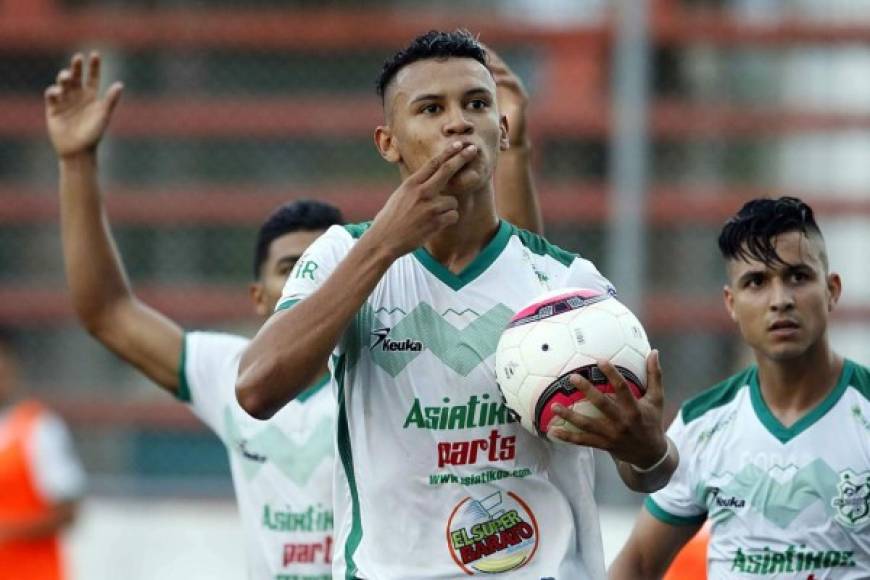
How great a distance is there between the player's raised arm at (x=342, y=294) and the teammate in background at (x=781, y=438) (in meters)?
1.42

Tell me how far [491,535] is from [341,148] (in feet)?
22.0

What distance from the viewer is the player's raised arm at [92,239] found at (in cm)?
537

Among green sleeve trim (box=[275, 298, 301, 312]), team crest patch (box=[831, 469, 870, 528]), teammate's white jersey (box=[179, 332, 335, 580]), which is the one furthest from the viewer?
teammate's white jersey (box=[179, 332, 335, 580])

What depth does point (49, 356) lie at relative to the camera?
403 inches

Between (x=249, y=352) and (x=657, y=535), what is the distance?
1.82m

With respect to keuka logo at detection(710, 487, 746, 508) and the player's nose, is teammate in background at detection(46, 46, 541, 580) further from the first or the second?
the player's nose

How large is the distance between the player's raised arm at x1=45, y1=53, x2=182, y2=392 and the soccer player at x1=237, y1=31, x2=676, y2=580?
4.78 feet

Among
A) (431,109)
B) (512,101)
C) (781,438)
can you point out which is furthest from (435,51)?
(781,438)

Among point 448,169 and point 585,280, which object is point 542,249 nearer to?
point 585,280

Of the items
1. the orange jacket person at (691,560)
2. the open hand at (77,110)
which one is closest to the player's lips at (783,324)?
the orange jacket person at (691,560)

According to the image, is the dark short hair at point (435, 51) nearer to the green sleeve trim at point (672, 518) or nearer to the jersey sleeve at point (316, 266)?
the jersey sleeve at point (316, 266)

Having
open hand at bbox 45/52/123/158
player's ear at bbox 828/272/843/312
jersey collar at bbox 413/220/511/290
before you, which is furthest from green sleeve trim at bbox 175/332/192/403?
player's ear at bbox 828/272/843/312

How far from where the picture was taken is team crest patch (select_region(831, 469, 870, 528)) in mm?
4727

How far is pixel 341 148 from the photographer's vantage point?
416 inches
